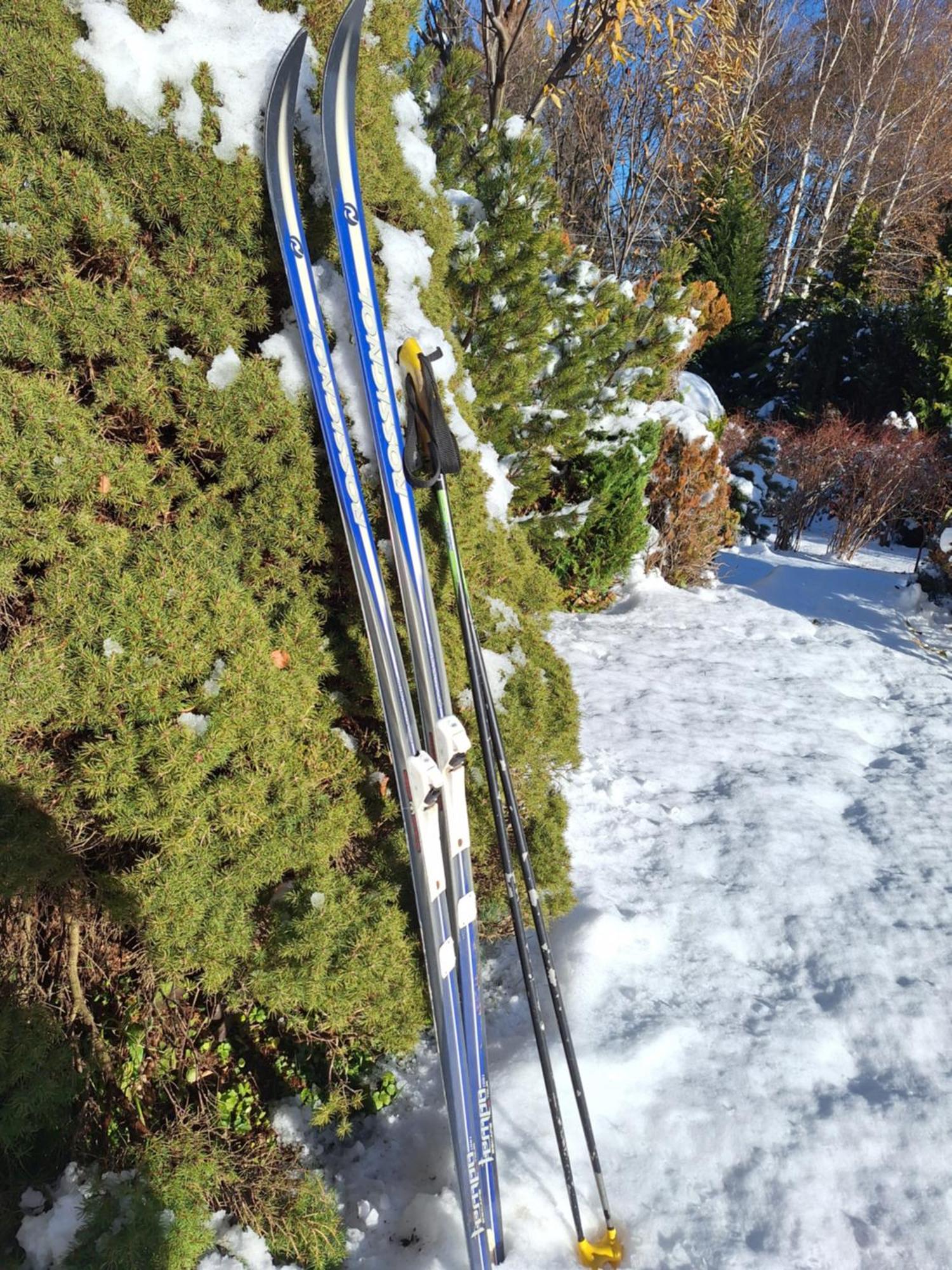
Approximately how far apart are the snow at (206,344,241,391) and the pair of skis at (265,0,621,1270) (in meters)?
0.14

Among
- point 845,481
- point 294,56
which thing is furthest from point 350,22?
point 845,481

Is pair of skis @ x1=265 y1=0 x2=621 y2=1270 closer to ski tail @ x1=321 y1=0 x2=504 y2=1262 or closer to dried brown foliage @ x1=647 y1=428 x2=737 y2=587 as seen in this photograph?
ski tail @ x1=321 y1=0 x2=504 y2=1262

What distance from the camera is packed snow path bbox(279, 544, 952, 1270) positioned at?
1749 mm

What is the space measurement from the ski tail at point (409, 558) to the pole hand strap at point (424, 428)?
0.12 ft

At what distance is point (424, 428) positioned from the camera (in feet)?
5.71

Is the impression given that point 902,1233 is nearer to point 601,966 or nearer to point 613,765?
point 601,966

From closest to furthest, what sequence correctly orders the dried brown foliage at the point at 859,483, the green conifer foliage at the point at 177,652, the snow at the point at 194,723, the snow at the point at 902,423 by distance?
1. the green conifer foliage at the point at 177,652
2. the snow at the point at 194,723
3. the dried brown foliage at the point at 859,483
4. the snow at the point at 902,423

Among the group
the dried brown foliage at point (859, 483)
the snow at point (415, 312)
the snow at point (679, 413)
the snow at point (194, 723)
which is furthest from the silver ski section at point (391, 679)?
the dried brown foliage at point (859, 483)

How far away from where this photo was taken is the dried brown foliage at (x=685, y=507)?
238 inches

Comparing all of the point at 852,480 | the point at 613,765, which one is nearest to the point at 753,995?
the point at 613,765

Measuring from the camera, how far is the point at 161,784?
1.43 metres

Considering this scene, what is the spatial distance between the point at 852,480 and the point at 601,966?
7678mm

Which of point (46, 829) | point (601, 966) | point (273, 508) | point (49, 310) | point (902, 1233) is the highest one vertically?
point (49, 310)

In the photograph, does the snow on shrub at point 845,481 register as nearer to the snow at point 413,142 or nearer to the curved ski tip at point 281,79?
the snow at point 413,142
